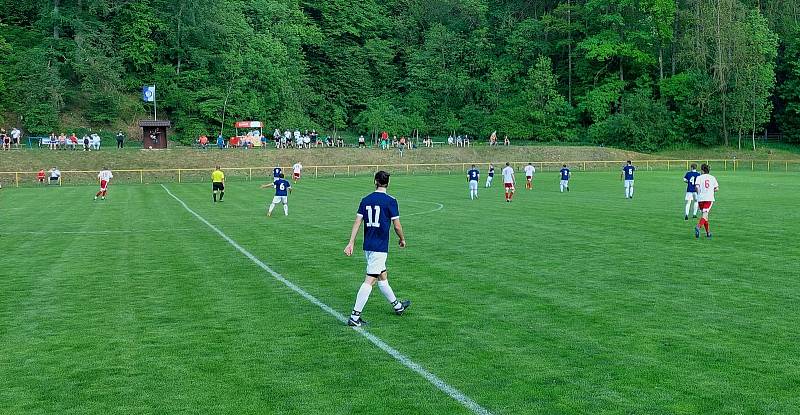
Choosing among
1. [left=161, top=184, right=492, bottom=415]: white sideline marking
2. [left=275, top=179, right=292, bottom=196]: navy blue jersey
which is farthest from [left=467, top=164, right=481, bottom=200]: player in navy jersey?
[left=161, top=184, right=492, bottom=415]: white sideline marking

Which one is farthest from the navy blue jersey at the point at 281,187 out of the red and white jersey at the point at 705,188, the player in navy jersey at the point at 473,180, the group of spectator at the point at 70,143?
the group of spectator at the point at 70,143

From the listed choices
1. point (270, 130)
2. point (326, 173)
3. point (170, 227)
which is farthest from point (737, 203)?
point (270, 130)

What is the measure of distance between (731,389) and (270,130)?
85.4 meters

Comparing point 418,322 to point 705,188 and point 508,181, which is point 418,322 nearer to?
point 705,188

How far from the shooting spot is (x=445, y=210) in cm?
3128

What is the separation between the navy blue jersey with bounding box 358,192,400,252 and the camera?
10977 mm

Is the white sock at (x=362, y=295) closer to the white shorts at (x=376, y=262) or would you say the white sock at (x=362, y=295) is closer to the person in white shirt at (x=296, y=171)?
the white shorts at (x=376, y=262)

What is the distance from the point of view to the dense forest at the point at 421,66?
3260 inches

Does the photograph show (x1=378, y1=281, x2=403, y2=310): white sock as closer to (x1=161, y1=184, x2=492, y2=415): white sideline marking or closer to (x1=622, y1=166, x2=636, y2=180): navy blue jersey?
(x1=161, y1=184, x2=492, y2=415): white sideline marking

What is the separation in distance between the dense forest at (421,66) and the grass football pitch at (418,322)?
63617 mm

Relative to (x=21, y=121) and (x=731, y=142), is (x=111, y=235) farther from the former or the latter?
(x=731, y=142)

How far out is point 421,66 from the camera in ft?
334

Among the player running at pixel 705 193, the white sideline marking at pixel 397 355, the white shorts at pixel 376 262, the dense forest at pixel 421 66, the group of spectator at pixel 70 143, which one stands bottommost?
the white sideline marking at pixel 397 355

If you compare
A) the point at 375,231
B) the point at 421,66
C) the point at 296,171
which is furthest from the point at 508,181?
the point at 421,66
